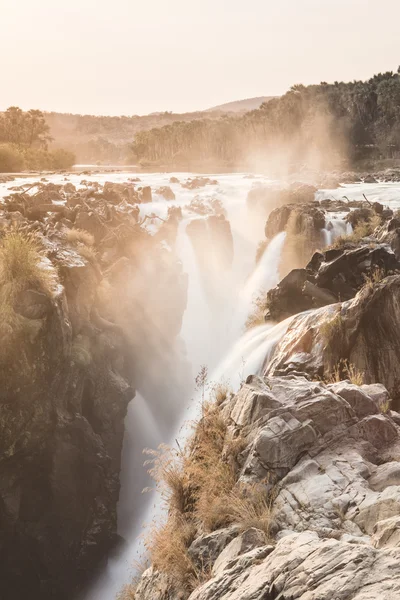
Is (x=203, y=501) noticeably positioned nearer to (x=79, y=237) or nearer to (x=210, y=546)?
(x=210, y=546)

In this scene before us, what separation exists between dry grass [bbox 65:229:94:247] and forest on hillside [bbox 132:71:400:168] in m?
77.5

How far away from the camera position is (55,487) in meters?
14.5

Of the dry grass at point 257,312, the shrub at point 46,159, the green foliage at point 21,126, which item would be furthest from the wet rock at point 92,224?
the green foliage at point 21,126

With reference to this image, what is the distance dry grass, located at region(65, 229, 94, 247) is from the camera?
1964 centimetres

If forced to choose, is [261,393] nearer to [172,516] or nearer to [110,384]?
[172,516]

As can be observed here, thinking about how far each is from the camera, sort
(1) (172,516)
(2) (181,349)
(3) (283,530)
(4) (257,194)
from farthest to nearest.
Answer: (4) (257,194) < (2) (181,349) < (1) (172,516) < (3) (283,530)

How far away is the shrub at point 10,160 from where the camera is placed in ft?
182

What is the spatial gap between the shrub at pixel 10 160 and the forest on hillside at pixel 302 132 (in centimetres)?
4981

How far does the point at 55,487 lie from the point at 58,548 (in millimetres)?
1839

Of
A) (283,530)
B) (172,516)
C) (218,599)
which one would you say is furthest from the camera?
(172,516)

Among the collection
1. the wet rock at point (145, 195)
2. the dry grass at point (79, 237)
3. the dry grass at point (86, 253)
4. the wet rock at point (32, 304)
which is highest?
the wet rock at point (145, 195)

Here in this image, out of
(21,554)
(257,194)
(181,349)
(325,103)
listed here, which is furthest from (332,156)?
(21,554)

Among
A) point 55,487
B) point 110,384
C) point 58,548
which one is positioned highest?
point 110,384

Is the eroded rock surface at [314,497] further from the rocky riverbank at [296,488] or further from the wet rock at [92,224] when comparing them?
the wet rock at [92,224]
